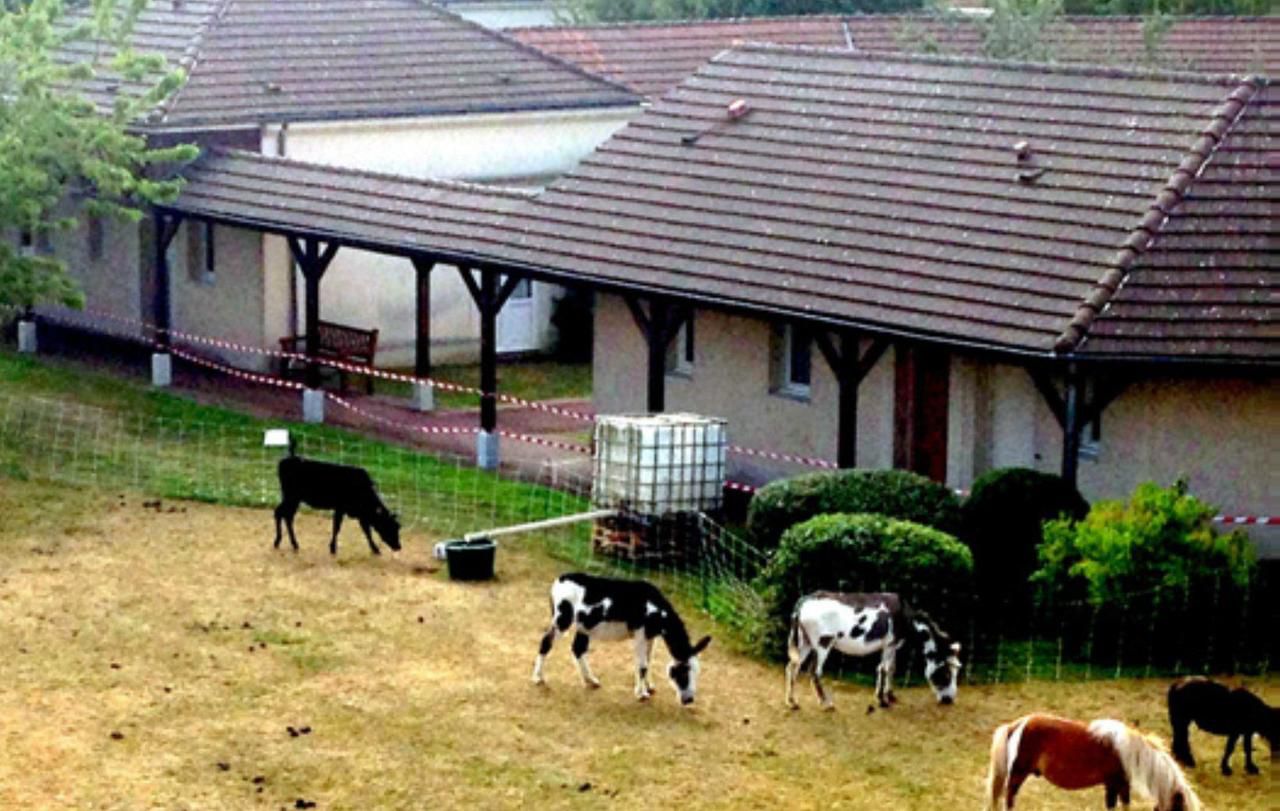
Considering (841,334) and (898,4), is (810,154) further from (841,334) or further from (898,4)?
(898,4)

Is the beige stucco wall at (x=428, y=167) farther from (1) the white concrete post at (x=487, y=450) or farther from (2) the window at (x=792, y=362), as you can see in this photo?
(2) the window at (x=792, y=362)

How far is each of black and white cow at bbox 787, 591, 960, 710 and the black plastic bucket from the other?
4900 millimetres

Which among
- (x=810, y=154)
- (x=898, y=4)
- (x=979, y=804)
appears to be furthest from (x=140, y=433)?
(x=898, y=4)

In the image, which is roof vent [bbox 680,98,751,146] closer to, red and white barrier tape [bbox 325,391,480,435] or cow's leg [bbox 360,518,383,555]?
red and white barrier tape [bbox 325,391,480,435]

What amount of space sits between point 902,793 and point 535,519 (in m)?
9.52

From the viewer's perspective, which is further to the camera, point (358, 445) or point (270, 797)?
point (358, 445)

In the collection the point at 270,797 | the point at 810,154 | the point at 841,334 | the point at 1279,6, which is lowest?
the point at 270,797

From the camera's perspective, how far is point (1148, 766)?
17547mm

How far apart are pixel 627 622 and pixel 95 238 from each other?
21.3 metres

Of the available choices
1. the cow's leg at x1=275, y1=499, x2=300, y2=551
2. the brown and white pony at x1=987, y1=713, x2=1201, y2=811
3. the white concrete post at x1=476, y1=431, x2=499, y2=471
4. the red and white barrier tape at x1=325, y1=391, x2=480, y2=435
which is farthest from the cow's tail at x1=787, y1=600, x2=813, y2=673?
the red and white barrier tape at x1=325, y1=391, x2=480, y2=435

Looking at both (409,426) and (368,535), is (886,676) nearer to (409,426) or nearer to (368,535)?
(368,535)

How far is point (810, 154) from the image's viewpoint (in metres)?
30.1

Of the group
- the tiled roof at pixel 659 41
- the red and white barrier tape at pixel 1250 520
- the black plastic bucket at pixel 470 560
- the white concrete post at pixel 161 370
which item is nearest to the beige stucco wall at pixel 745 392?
the red and white barrier tape at pixel 1250 520

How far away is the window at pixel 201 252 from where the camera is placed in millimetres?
38375
